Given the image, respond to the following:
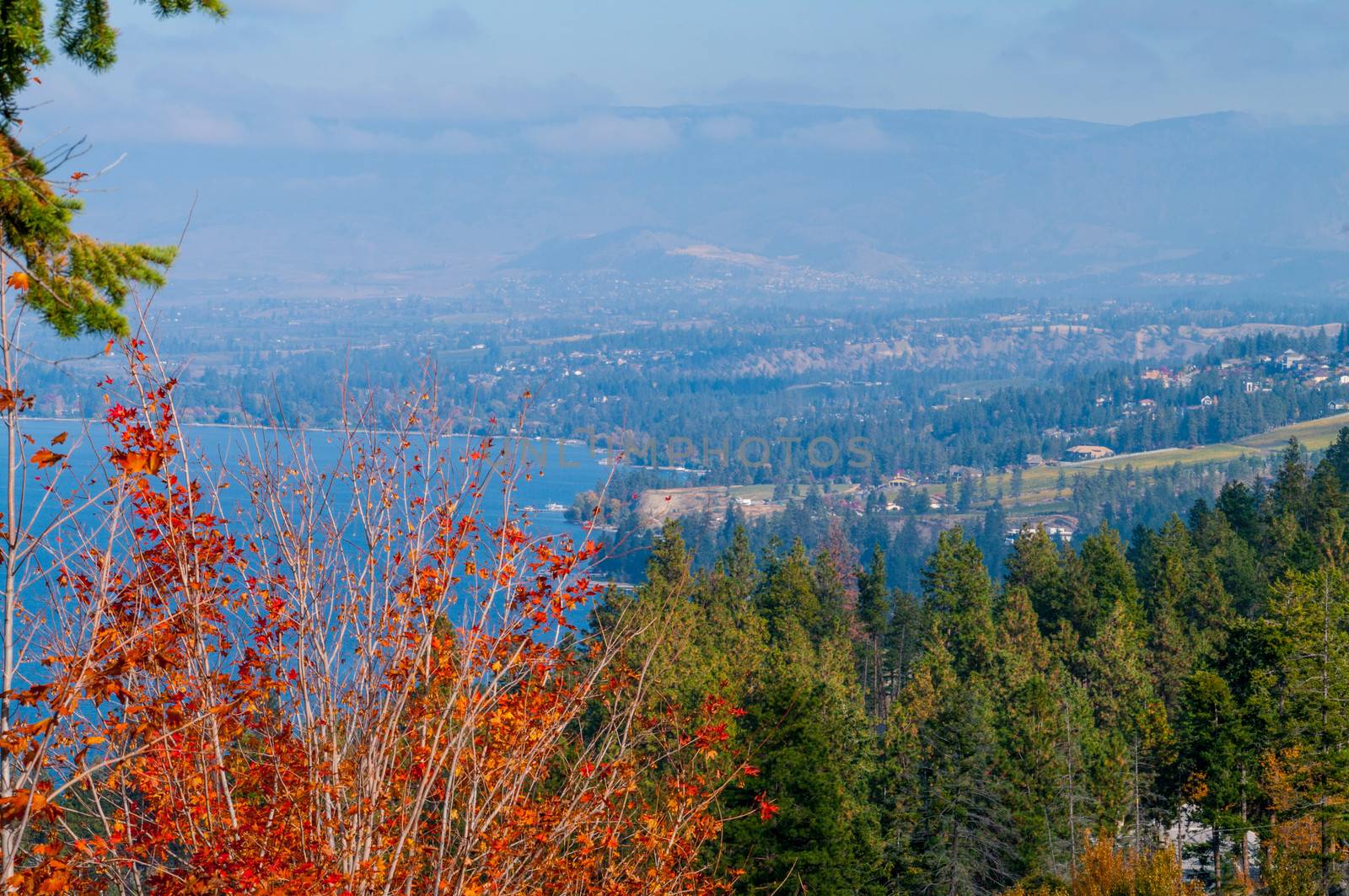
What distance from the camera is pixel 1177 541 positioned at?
45500 millimetres

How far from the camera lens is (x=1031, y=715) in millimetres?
25609

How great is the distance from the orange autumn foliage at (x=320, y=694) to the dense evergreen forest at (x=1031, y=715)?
114 cm

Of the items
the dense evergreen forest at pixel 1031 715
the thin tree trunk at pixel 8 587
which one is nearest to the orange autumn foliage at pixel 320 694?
the thin tree trunk at pixel 8 587

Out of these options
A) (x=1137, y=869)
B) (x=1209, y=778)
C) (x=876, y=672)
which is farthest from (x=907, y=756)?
(x=876, y=672)

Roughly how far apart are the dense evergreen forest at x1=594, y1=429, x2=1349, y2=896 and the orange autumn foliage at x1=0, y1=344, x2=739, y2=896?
3.74ft

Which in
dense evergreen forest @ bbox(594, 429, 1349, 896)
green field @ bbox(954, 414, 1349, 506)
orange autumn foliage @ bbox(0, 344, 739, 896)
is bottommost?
green field @ bbox(954, 414, 1349, 506)

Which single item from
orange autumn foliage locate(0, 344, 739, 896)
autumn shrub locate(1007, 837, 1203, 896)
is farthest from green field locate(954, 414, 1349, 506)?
orange autumn foliage locate(0, 344, 739, 896)

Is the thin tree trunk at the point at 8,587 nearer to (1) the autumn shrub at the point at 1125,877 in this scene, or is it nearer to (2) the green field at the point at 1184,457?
(1) the autumn shrub at the point at 1125,877

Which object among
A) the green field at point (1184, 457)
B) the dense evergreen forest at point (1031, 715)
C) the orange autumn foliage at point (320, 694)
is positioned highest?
the orange autumn foliage at point (320, 694)

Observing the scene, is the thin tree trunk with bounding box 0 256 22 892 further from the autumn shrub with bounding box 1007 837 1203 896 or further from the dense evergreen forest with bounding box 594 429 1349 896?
the autumn shrub with bounding box 1007 837 1203 896

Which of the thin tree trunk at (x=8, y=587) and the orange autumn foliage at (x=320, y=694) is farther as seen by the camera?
the orange autumn foliage at (x=320, y=694)

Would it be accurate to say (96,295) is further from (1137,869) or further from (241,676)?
(1137,869)

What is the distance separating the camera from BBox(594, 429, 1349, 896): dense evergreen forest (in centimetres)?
1883

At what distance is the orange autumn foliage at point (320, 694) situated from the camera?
244 inches
